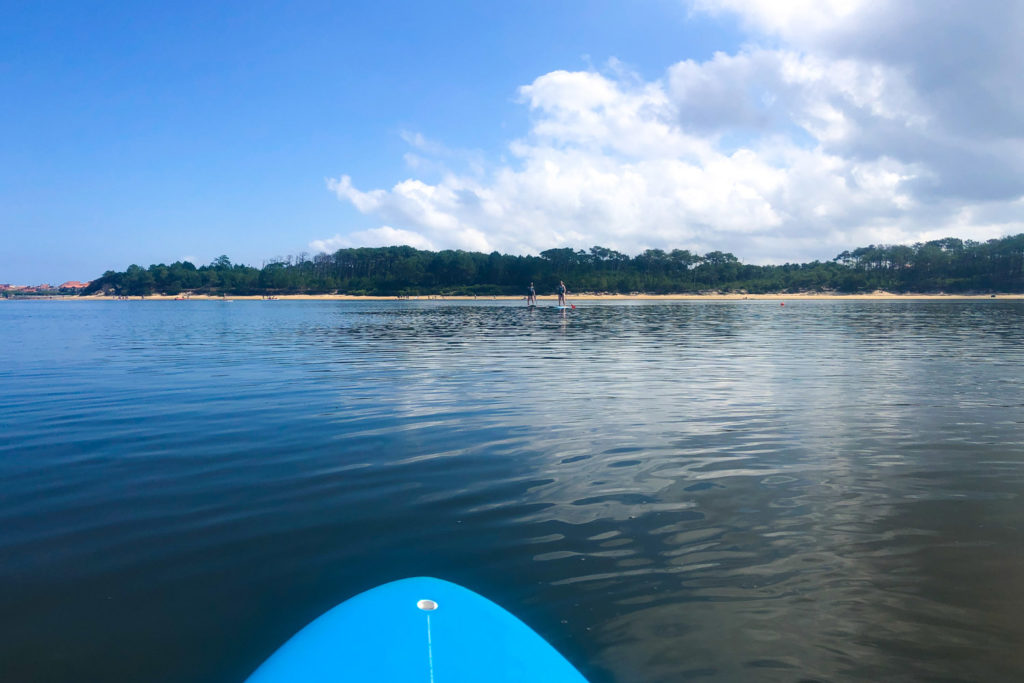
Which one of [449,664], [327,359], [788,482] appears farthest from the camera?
[327,359]

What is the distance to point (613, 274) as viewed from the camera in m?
164

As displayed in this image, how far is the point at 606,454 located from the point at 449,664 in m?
5.23

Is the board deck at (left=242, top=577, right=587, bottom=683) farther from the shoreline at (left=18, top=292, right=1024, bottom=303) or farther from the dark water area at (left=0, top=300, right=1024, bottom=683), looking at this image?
the shoreline at (left=18, top=292, right=1024, bottom=303)

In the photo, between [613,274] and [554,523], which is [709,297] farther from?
[554,523]

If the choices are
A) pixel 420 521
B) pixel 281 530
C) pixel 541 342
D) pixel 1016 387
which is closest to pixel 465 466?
pixel 420 521

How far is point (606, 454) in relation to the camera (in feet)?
25.1

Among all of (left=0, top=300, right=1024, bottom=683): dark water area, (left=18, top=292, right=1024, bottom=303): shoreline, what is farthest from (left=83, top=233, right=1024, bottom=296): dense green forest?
(left=0, top=300, right=1024, bottom=683): dark water area

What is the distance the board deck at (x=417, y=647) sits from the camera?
263 centimetres

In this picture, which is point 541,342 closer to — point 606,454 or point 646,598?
point 606,454

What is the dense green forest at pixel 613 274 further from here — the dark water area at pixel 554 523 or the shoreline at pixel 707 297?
the dark water area at pixel 554 523

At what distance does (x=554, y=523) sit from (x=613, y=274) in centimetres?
16216

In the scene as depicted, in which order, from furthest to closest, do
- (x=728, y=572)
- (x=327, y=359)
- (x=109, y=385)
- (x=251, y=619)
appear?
1. (x=327, y=359)
2. (x=109, y=385)
3. (x=728, y=572)
4. (x=251, y=619)

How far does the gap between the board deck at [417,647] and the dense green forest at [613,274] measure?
478 ft

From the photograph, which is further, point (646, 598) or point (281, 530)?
point (281, 530)
